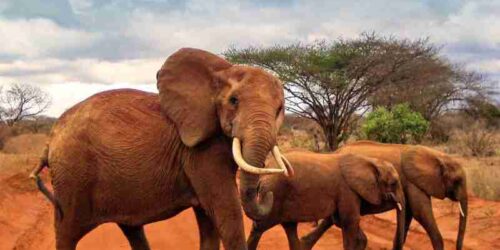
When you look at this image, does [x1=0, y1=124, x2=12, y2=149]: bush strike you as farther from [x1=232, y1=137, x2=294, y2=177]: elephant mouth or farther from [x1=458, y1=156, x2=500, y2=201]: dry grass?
[x1=232, y1=137, x2=294, y2=177]: elephant mouth

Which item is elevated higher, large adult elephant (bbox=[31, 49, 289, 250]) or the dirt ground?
large adult elephant (bbox=[31, 49, 289, 250])

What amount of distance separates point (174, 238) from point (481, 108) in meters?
26.3

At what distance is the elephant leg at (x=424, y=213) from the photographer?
9.81 m

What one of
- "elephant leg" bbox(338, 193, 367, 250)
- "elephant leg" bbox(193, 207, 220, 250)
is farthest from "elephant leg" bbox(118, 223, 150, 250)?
"elephant leg" bbox(338, 193, 367, 250)

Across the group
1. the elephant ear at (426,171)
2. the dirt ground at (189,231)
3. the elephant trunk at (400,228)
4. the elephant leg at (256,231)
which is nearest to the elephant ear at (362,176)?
the elephant trunk at (400,228)

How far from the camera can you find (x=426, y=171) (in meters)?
10.1

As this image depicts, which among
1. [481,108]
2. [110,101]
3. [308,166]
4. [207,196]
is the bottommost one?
[481,108]

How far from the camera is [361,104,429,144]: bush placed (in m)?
21.6

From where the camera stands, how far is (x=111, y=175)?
5.94 meters

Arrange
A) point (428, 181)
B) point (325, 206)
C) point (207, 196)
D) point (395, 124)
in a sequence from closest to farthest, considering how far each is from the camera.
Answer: point (207, 196) < point (325, 206) < point (428, 181) < point (395, 124)

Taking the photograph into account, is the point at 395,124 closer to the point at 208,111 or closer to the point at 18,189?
the point at 18,189

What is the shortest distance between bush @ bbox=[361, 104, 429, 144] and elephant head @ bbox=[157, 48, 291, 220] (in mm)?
15859

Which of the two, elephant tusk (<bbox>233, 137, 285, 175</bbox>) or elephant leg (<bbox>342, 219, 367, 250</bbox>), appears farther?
elephant leg (<bbox>342, 219, 367, 250</bbox>)

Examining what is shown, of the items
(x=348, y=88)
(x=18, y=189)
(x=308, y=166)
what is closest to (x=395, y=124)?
(x=348, y=88)
